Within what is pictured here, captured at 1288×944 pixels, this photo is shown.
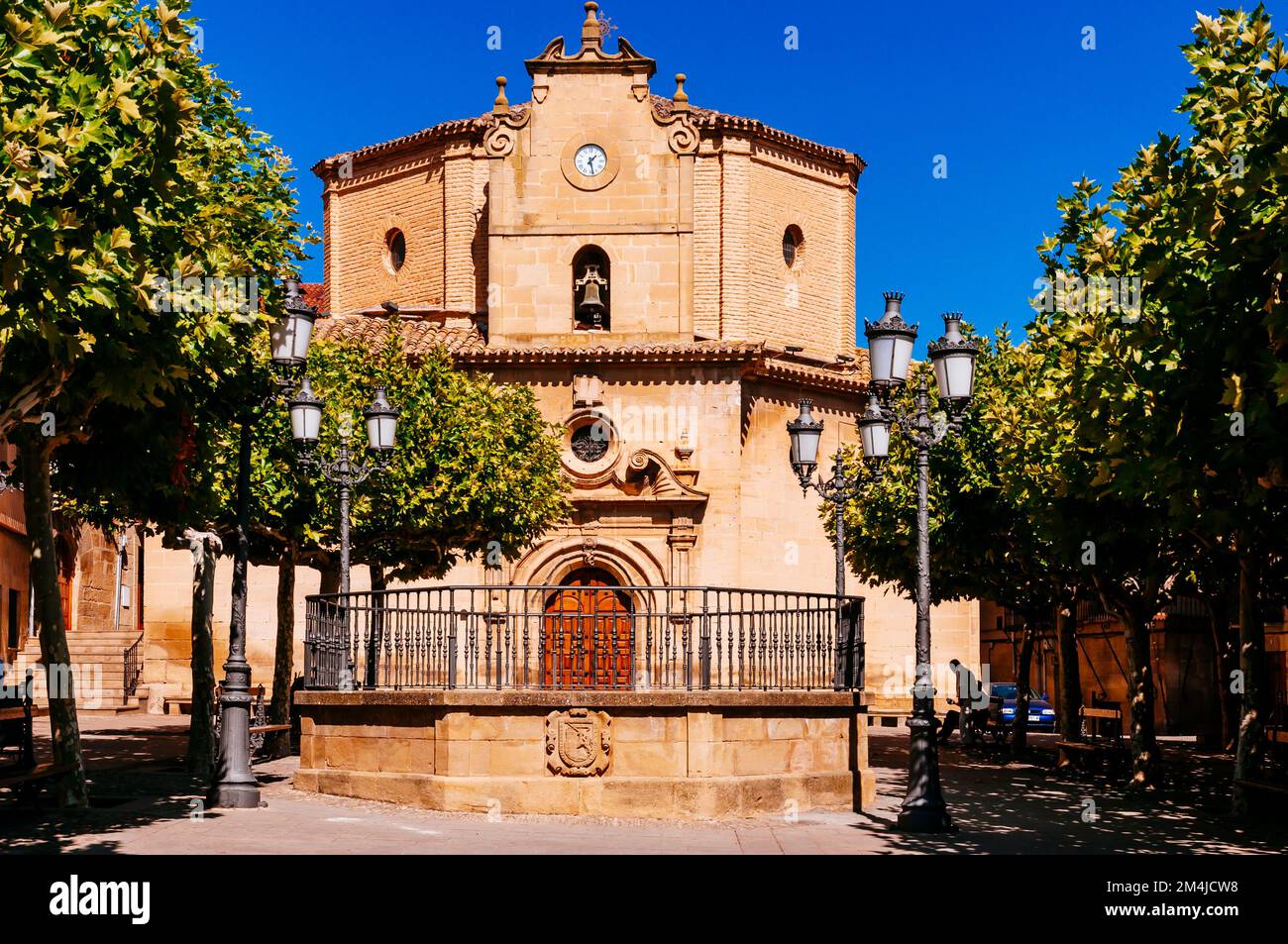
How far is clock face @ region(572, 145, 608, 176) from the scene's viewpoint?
122ft

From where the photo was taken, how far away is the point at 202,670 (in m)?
23.0

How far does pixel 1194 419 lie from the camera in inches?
569

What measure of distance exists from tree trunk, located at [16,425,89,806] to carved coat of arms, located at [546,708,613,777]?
16.3ft

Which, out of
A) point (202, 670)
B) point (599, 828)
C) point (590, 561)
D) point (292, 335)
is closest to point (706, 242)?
point (590, 561)

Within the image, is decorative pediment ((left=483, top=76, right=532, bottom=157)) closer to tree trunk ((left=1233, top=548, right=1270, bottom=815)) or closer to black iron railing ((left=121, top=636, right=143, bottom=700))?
black iron railing ((left=121, top=636, right=143, bottom=700))

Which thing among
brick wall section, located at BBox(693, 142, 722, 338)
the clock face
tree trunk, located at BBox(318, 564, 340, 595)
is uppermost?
the clock face

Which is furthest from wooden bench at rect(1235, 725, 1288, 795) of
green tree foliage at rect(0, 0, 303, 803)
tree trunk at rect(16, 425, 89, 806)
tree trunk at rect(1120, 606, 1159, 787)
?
tree trunk at rect(16, 425, 89, 806)

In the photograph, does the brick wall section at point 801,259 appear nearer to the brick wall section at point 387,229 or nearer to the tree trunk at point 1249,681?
the brick wall section at point 387,229

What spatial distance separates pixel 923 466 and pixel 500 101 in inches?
967

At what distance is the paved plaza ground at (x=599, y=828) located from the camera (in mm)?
13938

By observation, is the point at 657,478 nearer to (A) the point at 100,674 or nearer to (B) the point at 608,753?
(A) the point at 100,674

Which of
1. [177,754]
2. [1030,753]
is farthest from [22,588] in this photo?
[1030,753]
